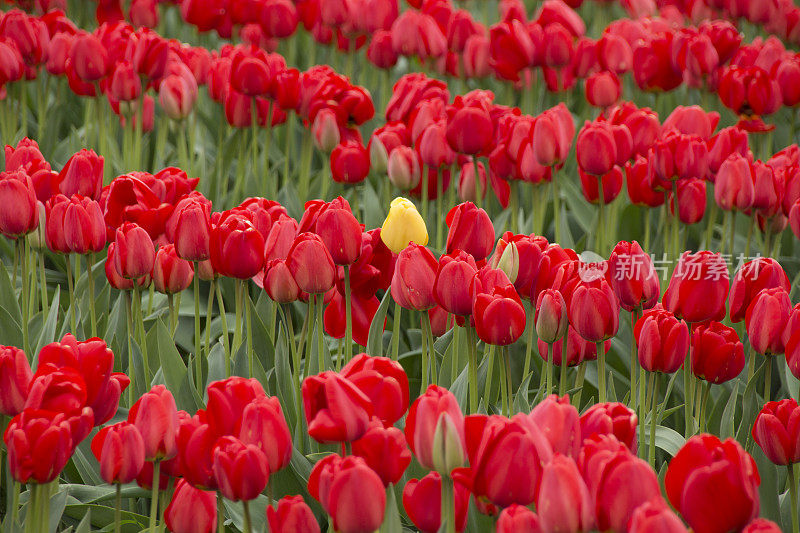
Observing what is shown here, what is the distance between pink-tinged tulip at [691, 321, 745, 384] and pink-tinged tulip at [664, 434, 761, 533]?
0.57 meters

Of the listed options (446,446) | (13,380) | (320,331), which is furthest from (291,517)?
(320,331)

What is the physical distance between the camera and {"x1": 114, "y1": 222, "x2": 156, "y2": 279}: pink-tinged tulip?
5.39ft

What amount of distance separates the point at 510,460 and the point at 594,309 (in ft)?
1.62

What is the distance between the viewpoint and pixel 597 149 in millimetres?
2178

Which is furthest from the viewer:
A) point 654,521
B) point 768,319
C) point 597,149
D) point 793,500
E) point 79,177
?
point 597,149

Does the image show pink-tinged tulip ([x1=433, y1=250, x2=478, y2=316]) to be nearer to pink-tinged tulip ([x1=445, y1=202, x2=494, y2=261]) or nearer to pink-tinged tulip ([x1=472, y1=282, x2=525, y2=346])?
pink-tinged tulip ([x1=472, y1=282, x2=525, y2=346])

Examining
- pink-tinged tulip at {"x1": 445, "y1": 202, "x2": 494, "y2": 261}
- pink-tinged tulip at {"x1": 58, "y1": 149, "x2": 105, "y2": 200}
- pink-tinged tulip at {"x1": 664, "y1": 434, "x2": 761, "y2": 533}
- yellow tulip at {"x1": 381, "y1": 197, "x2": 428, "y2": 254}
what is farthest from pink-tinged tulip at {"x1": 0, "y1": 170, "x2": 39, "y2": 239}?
pink-tinged tulip at {"x1": 664, "y1": 434, "x2": 761, "y2": 533}

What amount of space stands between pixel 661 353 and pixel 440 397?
523 mm

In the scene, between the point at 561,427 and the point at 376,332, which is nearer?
the point at 561,427

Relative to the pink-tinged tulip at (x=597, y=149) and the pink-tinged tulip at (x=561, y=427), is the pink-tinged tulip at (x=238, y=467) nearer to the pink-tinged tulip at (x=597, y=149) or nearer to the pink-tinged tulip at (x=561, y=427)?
the pink-tinged tulip at (x=561, y=427)

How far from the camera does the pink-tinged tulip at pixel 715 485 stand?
915mm

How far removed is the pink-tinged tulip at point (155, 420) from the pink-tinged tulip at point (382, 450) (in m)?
0.25

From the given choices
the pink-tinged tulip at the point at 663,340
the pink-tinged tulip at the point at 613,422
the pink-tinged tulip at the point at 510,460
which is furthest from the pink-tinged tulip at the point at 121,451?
the pink-tinged tulip at the point at 663,340

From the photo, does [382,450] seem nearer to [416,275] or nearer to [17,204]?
[416,275]
